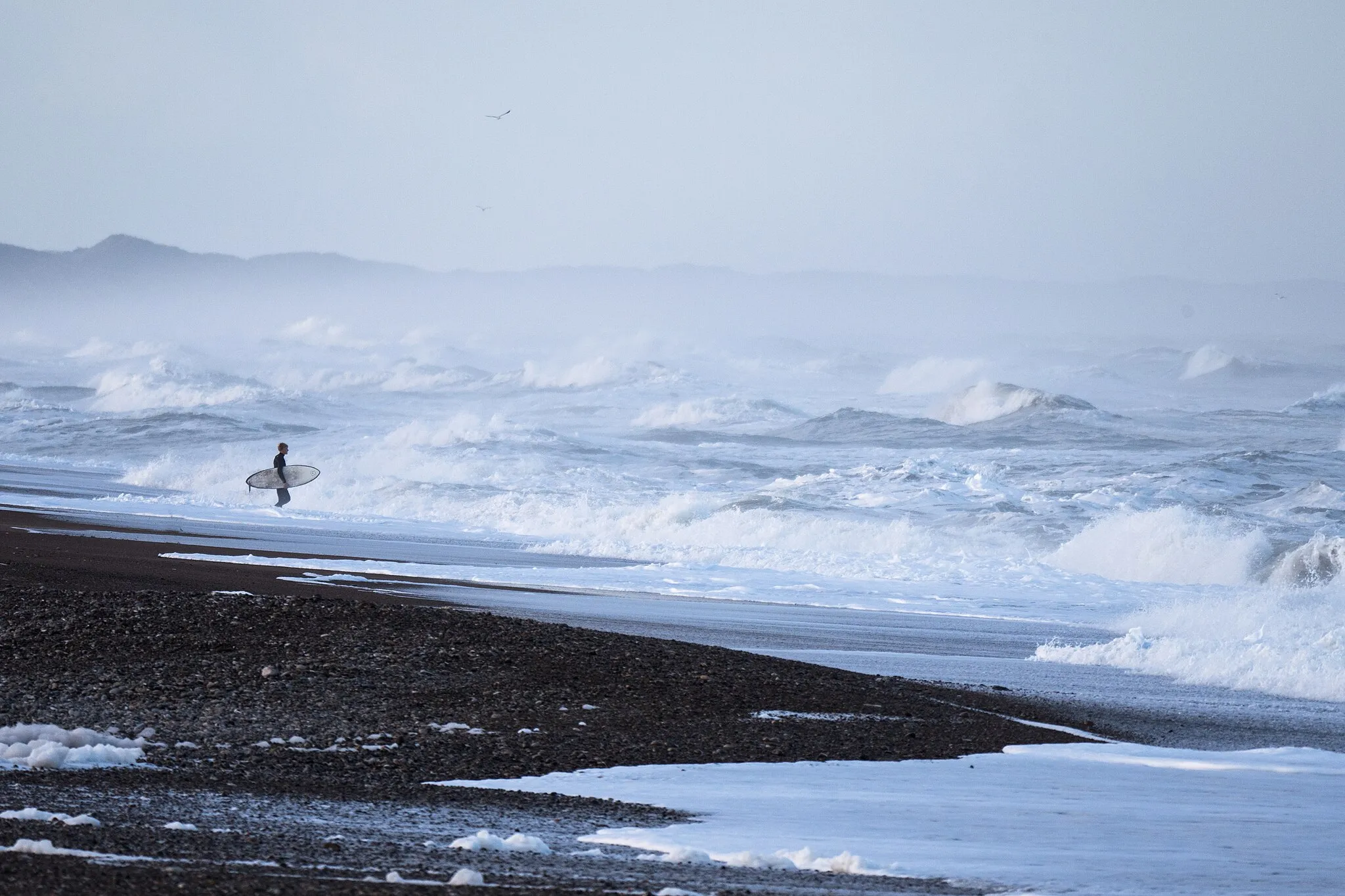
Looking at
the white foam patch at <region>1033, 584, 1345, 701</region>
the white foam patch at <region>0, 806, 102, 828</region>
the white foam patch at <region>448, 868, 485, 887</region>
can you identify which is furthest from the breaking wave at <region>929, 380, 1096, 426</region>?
the white foam patch at <region>448, 868, 485, 887</region>

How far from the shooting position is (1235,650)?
41.2 ft

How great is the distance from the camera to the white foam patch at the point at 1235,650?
38.2 feet

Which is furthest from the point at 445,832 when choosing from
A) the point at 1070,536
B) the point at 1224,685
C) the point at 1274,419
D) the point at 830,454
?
the point at 1274,419

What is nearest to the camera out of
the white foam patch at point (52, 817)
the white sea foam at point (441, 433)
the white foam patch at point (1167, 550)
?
the white foam patch at point (52, 817)

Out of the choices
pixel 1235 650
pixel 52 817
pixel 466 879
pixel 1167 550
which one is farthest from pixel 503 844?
pixel 1167 550

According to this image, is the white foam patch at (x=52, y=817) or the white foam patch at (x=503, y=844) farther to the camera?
the white foam patch at (x=503, y=844)

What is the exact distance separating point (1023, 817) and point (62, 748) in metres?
4.25

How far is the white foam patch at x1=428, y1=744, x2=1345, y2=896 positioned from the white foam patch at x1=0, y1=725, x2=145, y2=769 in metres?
1.51

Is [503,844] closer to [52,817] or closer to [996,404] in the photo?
[52,817]

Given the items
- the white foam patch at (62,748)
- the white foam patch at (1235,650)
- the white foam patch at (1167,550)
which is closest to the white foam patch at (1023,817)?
the white foam patch at (62,748)

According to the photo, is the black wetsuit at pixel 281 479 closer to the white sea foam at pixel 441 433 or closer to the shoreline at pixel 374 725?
the white sea foam at pixel 441 433

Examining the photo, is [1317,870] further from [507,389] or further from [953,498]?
[507,389]

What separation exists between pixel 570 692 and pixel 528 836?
3.77m

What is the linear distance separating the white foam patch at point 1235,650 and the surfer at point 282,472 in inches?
731
